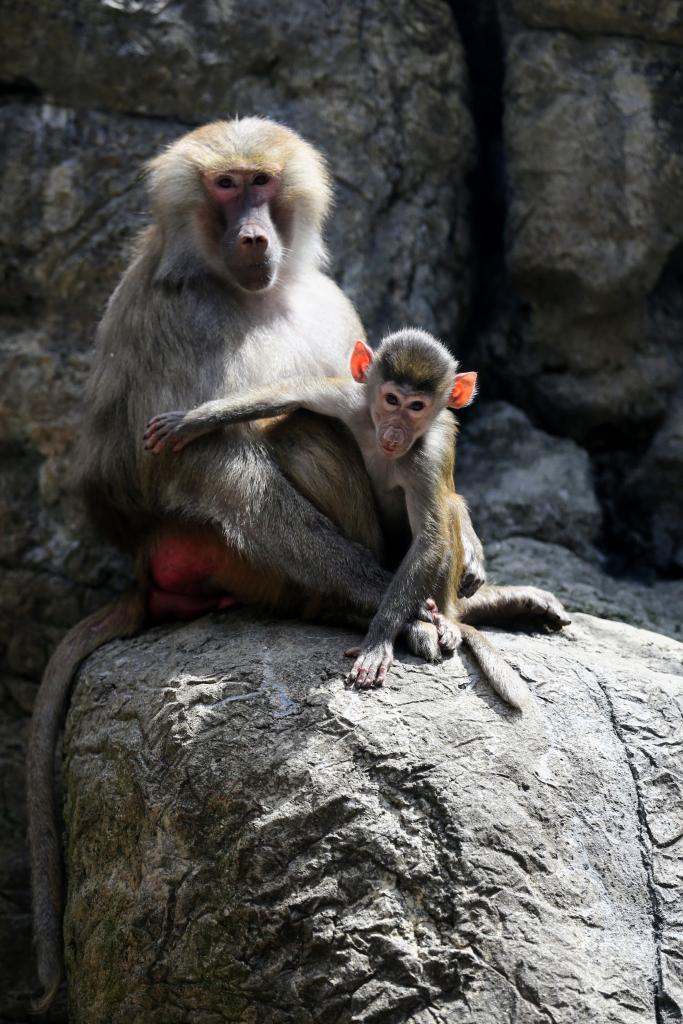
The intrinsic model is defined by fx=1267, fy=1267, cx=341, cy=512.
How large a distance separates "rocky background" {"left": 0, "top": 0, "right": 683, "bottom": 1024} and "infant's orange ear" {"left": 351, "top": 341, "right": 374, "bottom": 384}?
1299mm

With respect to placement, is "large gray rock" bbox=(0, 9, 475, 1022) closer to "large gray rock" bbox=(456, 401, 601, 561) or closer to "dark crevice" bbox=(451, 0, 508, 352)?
"dark crevice" bbox=(451, 0, 508, 352)

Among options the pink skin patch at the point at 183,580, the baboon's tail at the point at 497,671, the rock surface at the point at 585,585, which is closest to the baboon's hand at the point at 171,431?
the pink skin patch at the point at 183,580

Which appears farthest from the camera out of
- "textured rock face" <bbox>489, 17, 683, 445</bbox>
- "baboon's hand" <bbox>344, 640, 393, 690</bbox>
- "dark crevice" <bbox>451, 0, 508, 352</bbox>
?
"dark crevice" <bbox>451, 0, 508, 352</bbox>

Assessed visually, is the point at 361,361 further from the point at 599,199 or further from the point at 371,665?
the point at 599,199

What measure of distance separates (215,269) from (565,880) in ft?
6.41

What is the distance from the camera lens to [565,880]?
298 cm

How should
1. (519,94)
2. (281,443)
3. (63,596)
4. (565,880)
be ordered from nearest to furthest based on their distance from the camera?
1. (565,880)
2. (281,443)
3. (63,596)
4. (519,94)

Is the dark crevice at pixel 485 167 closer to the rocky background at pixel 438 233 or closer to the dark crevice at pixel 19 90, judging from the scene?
the rocky background at pixel 438 233

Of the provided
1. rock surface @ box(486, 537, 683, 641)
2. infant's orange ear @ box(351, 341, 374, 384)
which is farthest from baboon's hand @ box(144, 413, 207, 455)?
rock surface @ box(486, 537, 683, 641)

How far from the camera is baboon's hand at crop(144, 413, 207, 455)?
11.3 feet

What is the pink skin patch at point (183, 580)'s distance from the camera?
367cm

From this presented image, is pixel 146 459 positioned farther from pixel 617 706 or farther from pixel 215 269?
pixel 617 706

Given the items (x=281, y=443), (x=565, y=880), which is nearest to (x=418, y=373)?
(x=281, y=443)

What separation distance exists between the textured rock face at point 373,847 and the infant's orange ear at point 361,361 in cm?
73
